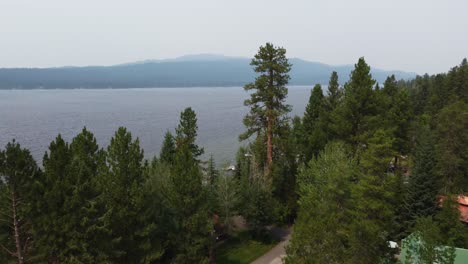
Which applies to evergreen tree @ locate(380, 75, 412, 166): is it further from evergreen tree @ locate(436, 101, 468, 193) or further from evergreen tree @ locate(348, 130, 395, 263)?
evergreen tree @ locate(348, 130, 395, 263)

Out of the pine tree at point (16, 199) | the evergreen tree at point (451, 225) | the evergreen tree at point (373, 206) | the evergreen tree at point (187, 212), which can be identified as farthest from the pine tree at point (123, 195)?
the evergreen tree at point (451, 225)

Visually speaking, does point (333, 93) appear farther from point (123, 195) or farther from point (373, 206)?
point (123, 195)

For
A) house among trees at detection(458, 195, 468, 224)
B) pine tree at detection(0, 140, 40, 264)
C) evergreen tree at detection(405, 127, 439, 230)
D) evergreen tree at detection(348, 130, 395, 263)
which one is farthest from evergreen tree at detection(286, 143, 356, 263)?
house among trees at detection(458, 195, 468, 224)

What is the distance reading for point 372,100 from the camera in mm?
29266

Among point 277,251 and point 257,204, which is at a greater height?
point 257,204

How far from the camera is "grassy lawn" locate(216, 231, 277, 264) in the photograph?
28391 mm

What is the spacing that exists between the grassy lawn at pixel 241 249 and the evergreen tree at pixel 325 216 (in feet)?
20.8

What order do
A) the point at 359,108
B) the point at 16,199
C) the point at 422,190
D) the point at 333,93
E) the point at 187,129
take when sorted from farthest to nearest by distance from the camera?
1. the point at 333,93
2. the point at 187,129
3. the point at 359,108
4. the point at 422,190
5. the point at 16,199

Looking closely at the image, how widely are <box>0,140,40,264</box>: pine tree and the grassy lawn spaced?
14243mm

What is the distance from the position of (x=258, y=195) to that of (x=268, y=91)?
26.7ft

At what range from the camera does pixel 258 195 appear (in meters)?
29.7

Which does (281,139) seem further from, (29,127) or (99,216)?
(29,127)

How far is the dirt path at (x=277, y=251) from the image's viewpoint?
2794cm

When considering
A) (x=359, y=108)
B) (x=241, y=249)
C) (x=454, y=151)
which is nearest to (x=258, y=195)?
(x=241, y=249)
